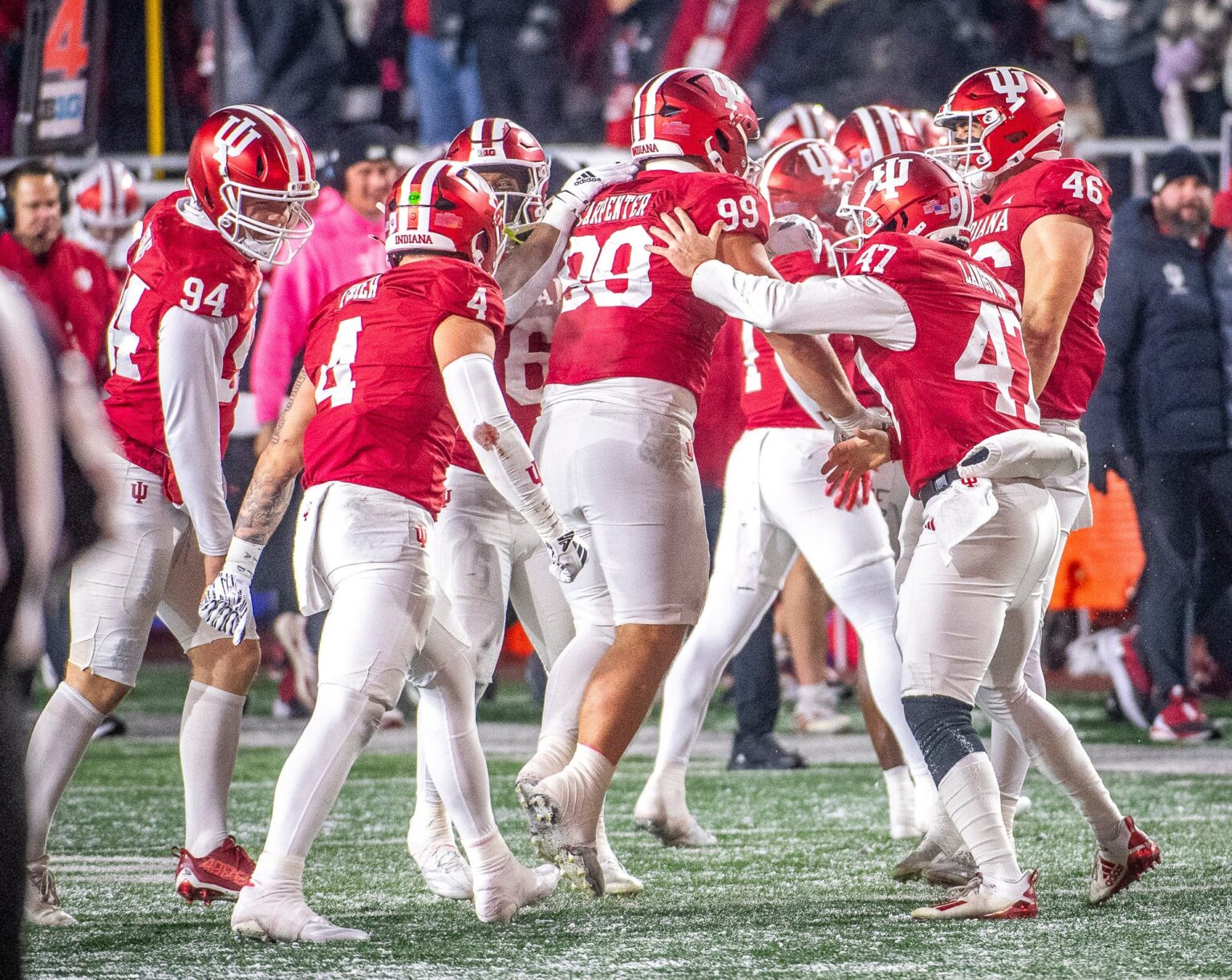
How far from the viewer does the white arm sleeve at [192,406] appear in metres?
4.54

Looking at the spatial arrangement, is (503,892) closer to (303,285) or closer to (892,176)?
(892,176)

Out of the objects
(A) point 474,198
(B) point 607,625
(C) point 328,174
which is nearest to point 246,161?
(A) point 474,198

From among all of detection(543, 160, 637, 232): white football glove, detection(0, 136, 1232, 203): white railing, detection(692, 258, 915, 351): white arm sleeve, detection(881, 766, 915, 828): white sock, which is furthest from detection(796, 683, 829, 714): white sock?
detection(692, 258, 915, 351): white arm sleeve

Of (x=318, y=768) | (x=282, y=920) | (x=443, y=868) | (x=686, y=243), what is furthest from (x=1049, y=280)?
(x=282, y=920)

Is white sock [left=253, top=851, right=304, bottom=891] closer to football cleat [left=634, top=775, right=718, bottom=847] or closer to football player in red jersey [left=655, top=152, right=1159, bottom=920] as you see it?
football player in red jersey [left=655, top=152, right=1159, bottom=920]

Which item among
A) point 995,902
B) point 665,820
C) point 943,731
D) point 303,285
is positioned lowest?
point 665,820

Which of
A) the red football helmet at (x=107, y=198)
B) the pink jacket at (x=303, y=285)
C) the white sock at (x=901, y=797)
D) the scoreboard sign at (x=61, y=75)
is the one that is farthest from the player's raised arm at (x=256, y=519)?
the scoreboard sign at (x=61, y=75)

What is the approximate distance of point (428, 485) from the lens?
434 cm

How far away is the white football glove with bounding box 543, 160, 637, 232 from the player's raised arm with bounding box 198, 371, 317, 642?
3.00 feet

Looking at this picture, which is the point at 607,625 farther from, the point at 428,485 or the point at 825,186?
the point at 825,186

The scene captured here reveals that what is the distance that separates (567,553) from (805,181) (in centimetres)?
230

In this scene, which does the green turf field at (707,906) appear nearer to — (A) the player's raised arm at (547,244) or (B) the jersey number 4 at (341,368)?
(B) the jersey number 4 at (341,368)

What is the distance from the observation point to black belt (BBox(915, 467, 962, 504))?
14.4 ft

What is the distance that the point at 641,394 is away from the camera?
482 centimetres
